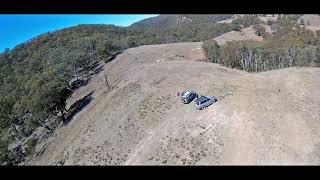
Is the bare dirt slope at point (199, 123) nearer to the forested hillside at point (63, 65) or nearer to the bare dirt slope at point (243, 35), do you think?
the forested hillside at point (63, 65)

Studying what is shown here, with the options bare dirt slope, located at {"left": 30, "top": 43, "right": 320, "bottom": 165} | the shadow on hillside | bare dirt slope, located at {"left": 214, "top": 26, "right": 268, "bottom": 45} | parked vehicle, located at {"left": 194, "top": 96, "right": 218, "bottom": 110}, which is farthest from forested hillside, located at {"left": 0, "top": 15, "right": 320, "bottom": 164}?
parked vehicle, located at {"left": 194, "top": 96, "right": 218, "bottom": 110}

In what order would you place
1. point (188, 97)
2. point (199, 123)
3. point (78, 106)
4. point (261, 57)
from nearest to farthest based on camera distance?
1. point (199, 123)
2. point (188, 97)
3. point (78, 106)
4. point (261, 57)

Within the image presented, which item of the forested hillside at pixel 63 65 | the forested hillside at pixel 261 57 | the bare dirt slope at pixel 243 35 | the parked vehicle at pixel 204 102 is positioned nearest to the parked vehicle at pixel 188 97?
the parked vehicle at pixel 204 102

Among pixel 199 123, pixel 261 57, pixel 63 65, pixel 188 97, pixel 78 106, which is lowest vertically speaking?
pixel 78 106

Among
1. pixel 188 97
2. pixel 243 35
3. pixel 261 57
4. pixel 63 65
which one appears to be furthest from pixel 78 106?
pixel 243 35

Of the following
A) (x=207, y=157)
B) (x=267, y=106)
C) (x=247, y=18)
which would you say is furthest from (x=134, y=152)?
(x=247, y=18)

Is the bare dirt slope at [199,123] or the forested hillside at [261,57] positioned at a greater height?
the bare dirt slope at [199,123]

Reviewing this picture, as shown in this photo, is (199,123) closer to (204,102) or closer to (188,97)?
(204,102)

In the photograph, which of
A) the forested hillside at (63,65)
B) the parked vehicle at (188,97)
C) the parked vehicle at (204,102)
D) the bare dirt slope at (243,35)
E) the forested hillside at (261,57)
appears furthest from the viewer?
the bare dirt slope at (243,35)
